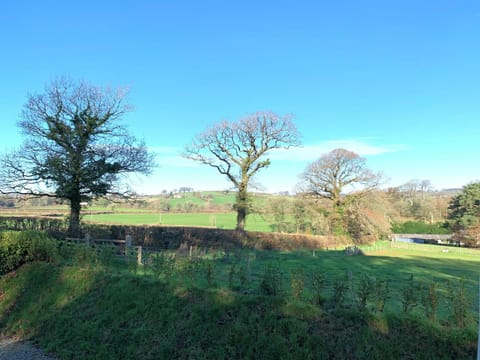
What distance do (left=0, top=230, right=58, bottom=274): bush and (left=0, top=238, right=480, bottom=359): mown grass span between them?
1.36 m

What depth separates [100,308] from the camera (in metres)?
7.86

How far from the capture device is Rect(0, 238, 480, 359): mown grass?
5570 millimetres

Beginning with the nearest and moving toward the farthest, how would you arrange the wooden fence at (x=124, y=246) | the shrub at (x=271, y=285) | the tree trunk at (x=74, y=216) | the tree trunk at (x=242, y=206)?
the shrub at (x=271, y=285) < the wooden fence at (x=124, y=246) < the tree trunk at (x=74, y=216) < the tree trunk at (x=242, y=206)

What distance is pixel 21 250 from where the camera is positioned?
35.3 ft

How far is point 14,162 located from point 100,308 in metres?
15.8

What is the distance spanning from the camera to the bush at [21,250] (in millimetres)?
10594

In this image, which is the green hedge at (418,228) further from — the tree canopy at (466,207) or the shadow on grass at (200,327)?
the shadow on grass at (200,327)

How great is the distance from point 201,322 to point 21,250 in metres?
7.25

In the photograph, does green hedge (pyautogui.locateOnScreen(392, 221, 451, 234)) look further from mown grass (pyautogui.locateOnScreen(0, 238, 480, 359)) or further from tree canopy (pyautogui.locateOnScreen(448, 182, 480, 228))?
mown grass (pyautogui.locateOnScreen(0, 238, 480, 359))

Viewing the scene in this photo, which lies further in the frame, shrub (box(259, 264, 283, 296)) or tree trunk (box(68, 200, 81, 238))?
tree trunk (box(68, 200, 81, 238))

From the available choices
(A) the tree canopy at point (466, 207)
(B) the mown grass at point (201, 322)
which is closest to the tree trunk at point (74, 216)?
(B) the mown grass at point (201, 322)

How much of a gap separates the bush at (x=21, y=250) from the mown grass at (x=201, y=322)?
1362 mm

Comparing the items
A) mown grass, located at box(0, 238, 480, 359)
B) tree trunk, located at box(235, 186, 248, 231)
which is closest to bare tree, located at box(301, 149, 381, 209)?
tree trunk, located at box(235, 186, 248, 231)

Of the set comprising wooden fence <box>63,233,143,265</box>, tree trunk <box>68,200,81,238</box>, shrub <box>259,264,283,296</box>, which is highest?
tree trunk <box>68,200,81,238</box>
